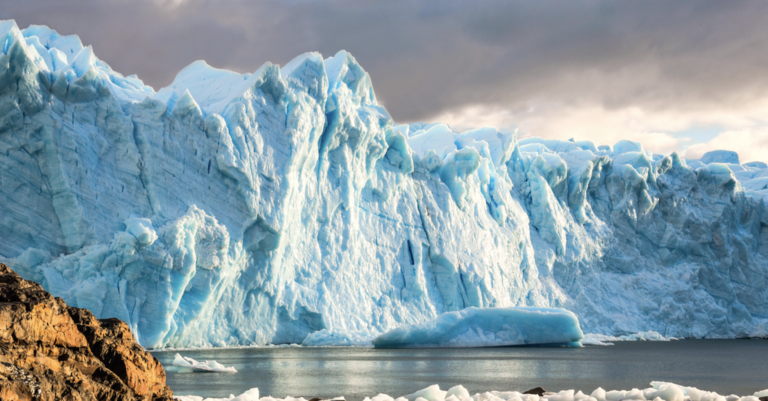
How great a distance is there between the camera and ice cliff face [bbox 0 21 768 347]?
15.1m

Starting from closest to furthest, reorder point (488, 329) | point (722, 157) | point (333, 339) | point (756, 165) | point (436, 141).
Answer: point (333, 339) → point (488, 329) → point (436, 141) → point (722, 157) → point (756, 165)

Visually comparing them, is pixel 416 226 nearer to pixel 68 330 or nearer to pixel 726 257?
pixel 726 257

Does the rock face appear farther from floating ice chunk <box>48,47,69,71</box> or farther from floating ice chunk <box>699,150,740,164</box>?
floating ice chunk <box>699,150,740,164</box>

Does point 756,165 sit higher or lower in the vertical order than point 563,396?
higher

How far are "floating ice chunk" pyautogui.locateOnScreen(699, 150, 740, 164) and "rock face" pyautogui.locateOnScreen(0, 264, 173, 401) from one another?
4147 cm

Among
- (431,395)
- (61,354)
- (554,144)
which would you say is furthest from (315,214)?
(554,144)

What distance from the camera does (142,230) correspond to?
1466 cm

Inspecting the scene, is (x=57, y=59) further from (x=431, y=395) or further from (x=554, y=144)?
(x=554, y=144)

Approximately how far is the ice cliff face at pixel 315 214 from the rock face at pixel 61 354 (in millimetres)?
10165

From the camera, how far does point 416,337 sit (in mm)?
19984

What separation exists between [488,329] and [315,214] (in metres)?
6.28

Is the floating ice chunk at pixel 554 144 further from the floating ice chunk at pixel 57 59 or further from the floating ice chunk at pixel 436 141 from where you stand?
the floating ice chunk at pixel 57 59

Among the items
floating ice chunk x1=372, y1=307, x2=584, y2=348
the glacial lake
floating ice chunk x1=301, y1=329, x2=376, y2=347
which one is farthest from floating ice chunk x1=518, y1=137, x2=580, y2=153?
→ floating ice chunk x1=301, y1=329, x2=376, y2=347

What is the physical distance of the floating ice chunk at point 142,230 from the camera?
14.7m
